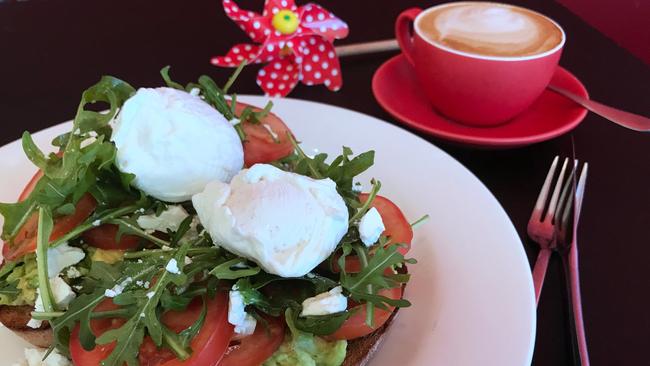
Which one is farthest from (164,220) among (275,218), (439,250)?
(439,250)

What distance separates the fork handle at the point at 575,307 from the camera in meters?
1.28

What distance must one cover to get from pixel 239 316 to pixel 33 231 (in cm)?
59

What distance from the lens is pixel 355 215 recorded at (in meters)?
1.34

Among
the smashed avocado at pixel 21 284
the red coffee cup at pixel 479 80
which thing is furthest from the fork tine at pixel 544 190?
the smashed avocado at pixel 21 284

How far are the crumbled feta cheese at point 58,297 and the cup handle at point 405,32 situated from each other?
5.00ft

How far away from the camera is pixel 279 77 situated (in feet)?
7.65

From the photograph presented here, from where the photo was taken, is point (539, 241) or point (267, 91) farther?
point (267, 91)

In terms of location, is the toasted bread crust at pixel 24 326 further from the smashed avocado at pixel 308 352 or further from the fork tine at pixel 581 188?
the fork tine at pixel 581 188

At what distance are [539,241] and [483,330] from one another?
459mm

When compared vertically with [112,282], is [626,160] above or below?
below

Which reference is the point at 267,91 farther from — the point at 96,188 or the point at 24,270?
the point at 24,270

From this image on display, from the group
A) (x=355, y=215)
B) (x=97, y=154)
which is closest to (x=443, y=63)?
(x=355, y=215)

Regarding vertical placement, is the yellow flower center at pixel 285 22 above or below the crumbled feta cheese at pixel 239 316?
above

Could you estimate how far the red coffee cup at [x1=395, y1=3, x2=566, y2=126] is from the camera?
6.35 ft
